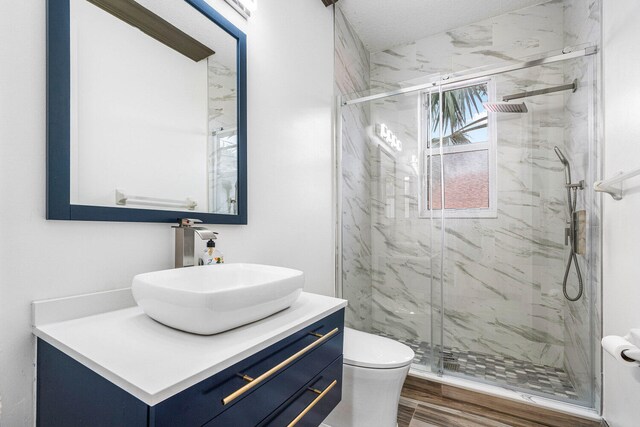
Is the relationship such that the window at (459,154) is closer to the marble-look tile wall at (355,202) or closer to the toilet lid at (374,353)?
the marble-look tile wall at (355,202)

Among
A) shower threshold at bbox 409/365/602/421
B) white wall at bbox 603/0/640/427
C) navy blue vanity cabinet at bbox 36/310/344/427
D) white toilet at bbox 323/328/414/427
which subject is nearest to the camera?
navy blue vanity cabinet at bbox 36/310/344/427

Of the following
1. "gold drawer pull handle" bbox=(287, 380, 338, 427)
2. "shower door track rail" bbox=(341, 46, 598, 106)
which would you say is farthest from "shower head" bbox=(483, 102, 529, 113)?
"gold drawer pull handle" bbox=(287, 380, 338, 427)

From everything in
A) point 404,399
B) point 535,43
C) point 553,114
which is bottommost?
point 404,399

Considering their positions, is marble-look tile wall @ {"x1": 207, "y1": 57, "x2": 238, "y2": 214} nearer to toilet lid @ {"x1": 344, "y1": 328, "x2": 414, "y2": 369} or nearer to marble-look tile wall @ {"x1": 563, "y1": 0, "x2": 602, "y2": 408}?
toilet lid @ {"x1": 344, "y1": 328, "x2": 414, "y2": 369}

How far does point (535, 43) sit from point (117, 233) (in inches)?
122

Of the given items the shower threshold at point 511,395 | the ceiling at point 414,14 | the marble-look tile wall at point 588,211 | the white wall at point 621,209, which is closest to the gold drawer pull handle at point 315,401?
the white wall at point 621,209

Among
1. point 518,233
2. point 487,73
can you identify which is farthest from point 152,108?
point 518,233

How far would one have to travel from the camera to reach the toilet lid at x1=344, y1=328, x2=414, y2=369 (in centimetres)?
143

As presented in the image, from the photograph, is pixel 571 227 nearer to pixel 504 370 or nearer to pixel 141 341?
pixel 504 370

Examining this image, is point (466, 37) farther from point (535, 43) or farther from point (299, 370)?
point (299, 370)

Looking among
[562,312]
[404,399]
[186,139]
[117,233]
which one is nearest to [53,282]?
[117,233]

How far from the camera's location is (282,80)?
180cm

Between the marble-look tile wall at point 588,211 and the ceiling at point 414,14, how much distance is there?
28.1 inches

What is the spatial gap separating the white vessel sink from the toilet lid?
0.65m
